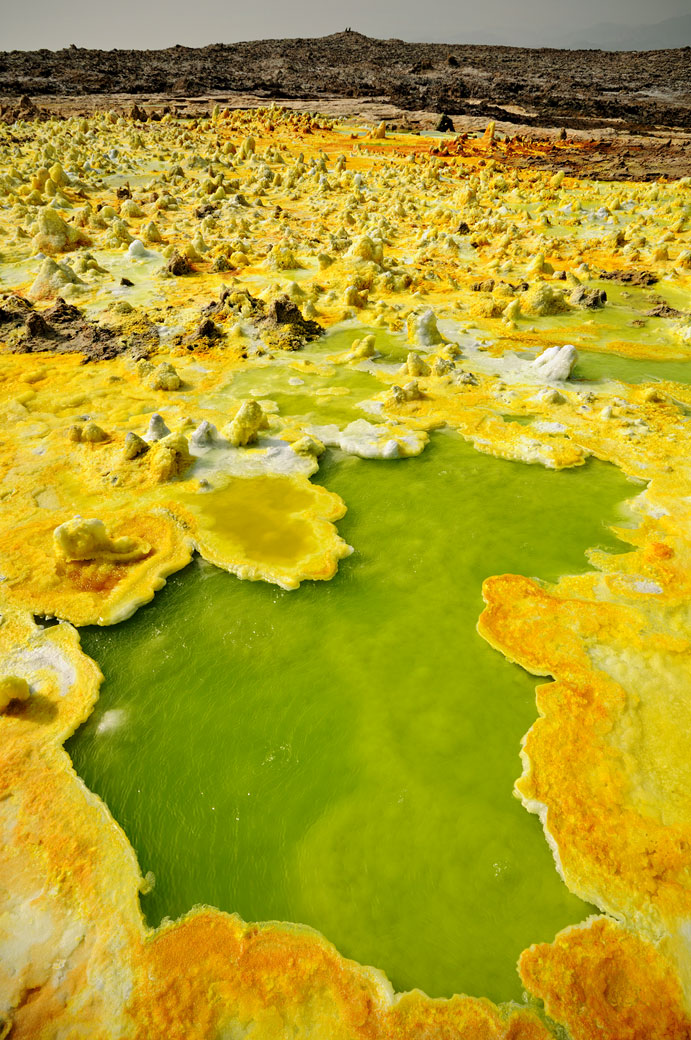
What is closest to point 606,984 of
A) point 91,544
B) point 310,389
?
point 91,544

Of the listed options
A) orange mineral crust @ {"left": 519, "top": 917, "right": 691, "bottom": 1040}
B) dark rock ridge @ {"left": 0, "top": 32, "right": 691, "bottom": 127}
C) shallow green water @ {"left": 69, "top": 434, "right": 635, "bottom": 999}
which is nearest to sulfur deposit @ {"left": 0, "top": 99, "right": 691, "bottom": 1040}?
orange mineral crust @ {"left": 519, "top": 917, "right": 691, "bottom": 1040}

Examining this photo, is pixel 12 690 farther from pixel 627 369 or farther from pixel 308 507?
pixel 627 369

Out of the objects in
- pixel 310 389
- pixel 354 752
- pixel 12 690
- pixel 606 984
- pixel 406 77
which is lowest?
pixel 606 984

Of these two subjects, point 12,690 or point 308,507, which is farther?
point 308,507

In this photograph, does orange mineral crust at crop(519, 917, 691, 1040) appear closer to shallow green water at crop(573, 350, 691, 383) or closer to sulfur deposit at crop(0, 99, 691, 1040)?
sulfur deposit at crop(0, 99, 691, 1040)

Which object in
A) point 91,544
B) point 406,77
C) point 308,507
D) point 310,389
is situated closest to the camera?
point 91,544

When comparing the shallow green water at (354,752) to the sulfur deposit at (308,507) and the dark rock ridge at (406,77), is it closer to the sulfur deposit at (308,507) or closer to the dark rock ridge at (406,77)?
the sulfur deposit at (308,507)

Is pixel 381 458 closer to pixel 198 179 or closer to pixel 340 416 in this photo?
pixel 340 416
